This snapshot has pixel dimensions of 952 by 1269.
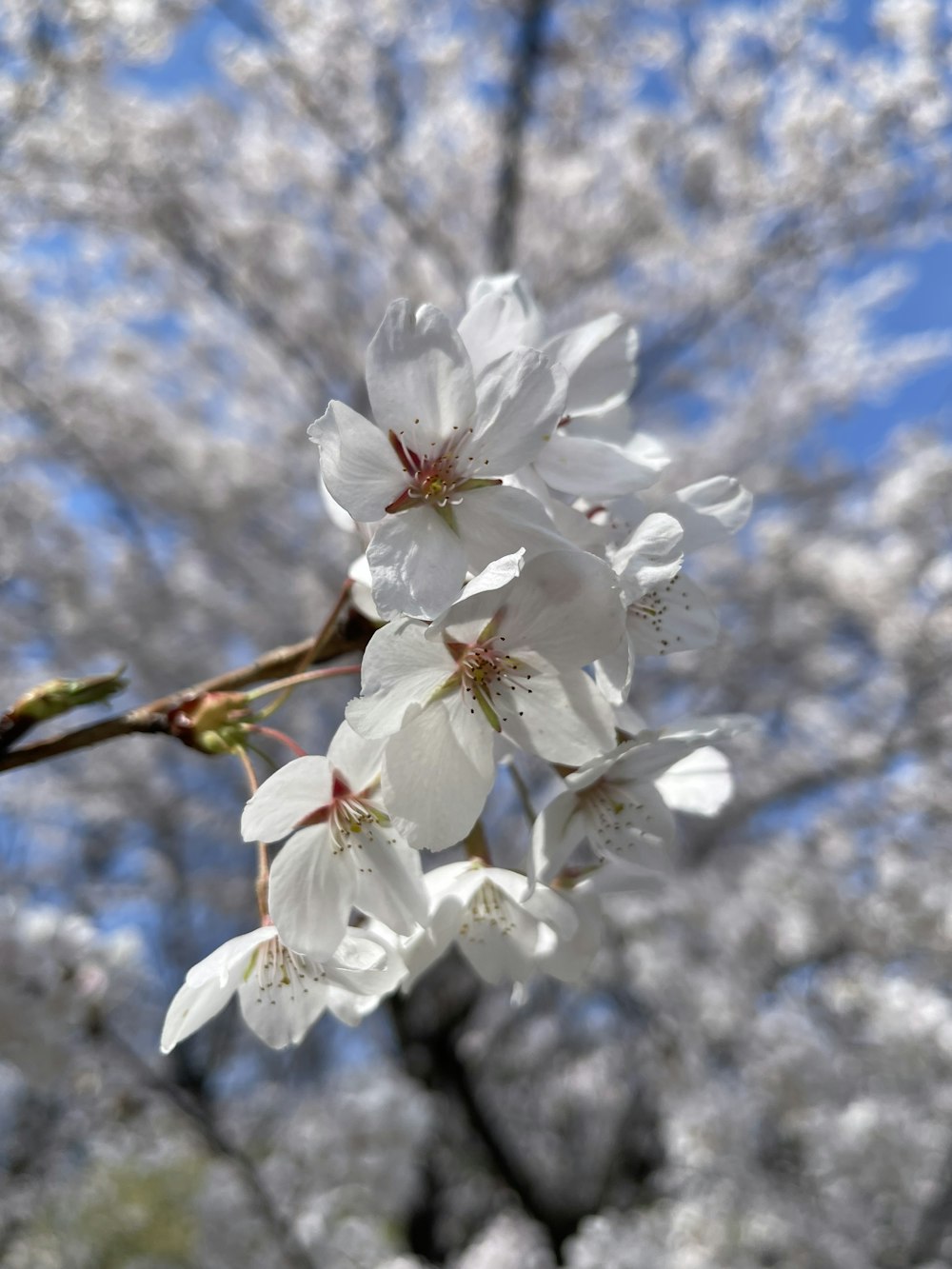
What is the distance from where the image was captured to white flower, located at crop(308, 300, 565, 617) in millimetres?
649

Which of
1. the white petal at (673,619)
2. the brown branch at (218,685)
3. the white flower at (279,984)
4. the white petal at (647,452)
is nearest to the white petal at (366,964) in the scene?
the white flower at (279,984)

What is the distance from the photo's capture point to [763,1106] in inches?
150

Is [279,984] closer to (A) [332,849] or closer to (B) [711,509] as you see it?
(A) [332,849]

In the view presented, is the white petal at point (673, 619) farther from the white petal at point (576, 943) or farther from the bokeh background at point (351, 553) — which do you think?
the bokeh background at point (351, 553)

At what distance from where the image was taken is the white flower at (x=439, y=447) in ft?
2.13

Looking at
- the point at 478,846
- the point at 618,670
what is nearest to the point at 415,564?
the point at 618,670

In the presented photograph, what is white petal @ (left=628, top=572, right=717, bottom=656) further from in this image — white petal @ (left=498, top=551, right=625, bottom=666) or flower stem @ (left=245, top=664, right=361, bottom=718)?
flower stem @ (left=245, top=664, right=361, bottom=718)

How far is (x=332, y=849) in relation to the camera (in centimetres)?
73

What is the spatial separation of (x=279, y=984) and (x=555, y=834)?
0.88 ft

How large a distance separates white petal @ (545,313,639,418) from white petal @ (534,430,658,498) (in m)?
0.10

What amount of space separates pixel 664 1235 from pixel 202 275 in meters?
5.28

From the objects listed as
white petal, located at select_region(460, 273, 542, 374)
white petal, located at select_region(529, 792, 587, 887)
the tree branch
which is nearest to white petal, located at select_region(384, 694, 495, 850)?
white petal, located at select_region(529, 792, 587, 887)

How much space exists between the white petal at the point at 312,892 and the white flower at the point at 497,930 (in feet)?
0.29

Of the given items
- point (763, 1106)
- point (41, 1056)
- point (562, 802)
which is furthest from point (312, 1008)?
point (763, 1106)
